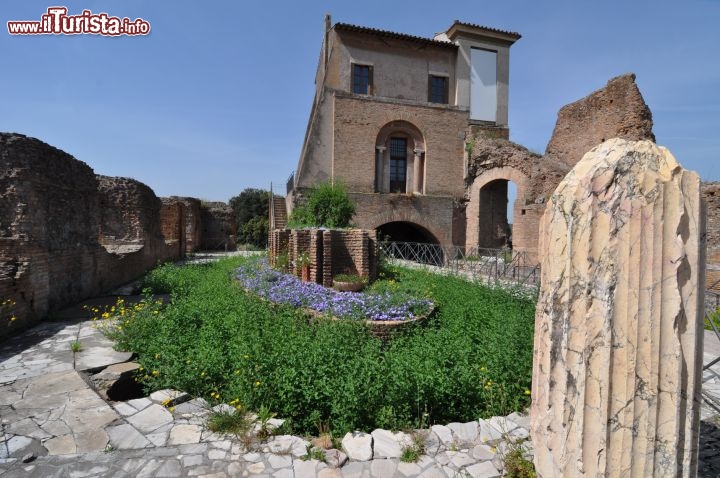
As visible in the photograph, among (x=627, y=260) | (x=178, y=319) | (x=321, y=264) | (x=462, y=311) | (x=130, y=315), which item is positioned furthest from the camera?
(x=321, y=264)

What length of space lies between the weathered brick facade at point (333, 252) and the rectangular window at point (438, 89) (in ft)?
47.0

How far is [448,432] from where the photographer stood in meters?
2.88

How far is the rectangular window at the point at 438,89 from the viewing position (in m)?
20.1

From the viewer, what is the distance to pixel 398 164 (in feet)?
57.7

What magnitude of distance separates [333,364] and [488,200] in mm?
16514

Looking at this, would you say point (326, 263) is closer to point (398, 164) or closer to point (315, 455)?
point (315, 455)

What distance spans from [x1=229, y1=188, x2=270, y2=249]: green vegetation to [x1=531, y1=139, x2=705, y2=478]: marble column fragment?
1037 inches

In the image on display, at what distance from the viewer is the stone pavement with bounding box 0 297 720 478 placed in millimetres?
2482

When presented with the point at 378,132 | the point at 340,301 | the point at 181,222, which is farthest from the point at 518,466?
the point at 181,222

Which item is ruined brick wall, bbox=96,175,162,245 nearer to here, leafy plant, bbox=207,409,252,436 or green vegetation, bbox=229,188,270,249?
leafy plant, bbox=207,409,252,436

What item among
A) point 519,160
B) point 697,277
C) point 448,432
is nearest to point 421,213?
point 519,160

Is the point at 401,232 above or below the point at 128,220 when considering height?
below

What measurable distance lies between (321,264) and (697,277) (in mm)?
6966

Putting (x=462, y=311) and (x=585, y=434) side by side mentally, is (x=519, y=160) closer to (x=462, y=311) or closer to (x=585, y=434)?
(x=462, y=311)
